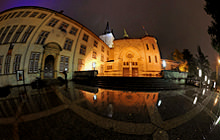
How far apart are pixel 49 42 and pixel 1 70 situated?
19.2ft

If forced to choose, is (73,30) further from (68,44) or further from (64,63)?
(64,63)

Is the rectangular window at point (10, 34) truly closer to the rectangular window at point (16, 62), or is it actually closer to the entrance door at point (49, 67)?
the rectangular window at point (16, 62)

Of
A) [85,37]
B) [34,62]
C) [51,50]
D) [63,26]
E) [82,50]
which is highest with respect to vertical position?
[63,26]

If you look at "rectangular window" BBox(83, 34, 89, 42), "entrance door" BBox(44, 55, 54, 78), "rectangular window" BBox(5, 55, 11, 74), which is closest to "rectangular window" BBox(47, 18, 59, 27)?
"rectangular window" BBox(83, 34, 89, 42)

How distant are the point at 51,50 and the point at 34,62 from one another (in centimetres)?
261

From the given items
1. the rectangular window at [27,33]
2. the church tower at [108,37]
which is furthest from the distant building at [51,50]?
the church tower at [108,37]

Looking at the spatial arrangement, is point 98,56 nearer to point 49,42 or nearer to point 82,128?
point 49,42

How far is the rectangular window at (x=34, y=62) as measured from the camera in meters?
8.84

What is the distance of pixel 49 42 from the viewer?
998cm

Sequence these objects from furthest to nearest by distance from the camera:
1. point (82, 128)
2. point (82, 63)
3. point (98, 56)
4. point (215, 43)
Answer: point (98, 56)
point (82, 63)
point (215, 43)
point (82, 128)

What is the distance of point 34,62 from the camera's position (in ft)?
29.9

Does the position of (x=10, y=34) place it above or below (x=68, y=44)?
below

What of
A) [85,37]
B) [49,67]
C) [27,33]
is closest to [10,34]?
[27,33]

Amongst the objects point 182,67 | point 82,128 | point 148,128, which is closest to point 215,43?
point 182,67
